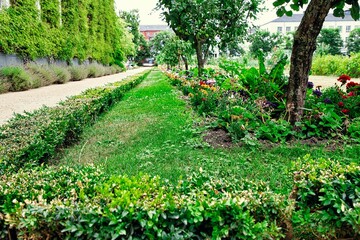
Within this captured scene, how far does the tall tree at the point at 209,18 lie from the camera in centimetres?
840

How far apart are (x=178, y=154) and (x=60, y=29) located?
1648cm

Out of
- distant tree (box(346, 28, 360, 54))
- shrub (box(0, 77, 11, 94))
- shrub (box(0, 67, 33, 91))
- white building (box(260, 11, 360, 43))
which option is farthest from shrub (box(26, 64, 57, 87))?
white building (box(260, 11, 360, 43))

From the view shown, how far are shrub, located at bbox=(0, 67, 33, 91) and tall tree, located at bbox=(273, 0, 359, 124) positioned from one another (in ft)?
32.4

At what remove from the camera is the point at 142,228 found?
1403 mm

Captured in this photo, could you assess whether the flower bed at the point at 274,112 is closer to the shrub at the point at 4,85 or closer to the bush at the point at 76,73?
the shrub at the point at 4,85

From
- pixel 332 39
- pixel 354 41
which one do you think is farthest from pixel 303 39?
pixel 354 41

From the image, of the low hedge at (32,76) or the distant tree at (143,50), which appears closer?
the low hedge at (32,76)

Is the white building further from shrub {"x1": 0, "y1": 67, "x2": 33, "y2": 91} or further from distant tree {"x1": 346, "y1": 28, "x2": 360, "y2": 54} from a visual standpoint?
shrub {"x1": 0, "y1": 67, "x2": 33, "y2": 91}

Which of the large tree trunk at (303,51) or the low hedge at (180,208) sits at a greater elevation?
the large tree trunk at (303,51)

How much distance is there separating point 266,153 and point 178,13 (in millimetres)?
5876

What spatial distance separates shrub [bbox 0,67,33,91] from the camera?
10711 millimetres

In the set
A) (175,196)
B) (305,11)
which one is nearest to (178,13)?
(305,11)

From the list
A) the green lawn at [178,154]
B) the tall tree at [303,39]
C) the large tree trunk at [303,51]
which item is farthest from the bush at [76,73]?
the large tree trunk at [303,51]

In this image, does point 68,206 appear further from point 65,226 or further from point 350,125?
point 350,125
